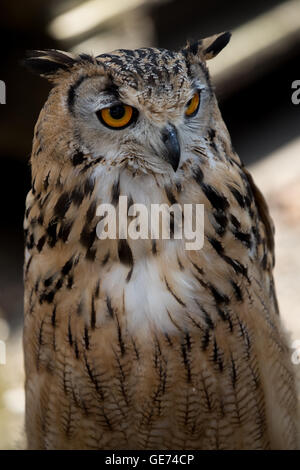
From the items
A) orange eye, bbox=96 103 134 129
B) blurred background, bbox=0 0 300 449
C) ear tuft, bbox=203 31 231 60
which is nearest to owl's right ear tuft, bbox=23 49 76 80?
orange eye, bbox=96 103 134 129

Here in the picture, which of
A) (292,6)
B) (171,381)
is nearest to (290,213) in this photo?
(292,6)

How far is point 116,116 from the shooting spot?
120cm

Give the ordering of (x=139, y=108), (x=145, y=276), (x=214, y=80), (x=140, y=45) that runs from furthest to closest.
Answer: (x=214, y=80) → (x=140, y=45) → (x=145, y=276) → (x=139, y=108)

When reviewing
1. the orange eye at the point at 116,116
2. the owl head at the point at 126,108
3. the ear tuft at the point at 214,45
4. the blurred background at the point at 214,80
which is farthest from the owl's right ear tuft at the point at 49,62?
the blurred background at the point at 214,80

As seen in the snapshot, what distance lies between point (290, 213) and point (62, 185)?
201cm

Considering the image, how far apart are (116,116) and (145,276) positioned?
0.34 m

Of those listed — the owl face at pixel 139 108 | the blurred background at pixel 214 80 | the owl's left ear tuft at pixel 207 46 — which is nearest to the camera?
the owl face at pixel 139 108

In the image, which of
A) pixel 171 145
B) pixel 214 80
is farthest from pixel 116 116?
pixel 214 80

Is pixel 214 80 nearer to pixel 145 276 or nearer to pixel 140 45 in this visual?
pixel 140 45

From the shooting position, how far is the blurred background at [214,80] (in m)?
2.58

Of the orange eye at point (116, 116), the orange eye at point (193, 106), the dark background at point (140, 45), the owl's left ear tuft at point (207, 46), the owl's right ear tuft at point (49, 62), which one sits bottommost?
the orange eye at point (116, 116)

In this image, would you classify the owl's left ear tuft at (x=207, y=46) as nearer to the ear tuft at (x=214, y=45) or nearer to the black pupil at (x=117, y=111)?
the ear tuft at (x=214, y=45)

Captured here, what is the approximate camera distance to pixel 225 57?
9.76 feet

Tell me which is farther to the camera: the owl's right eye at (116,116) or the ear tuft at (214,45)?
the ear tuft at (214,45)
